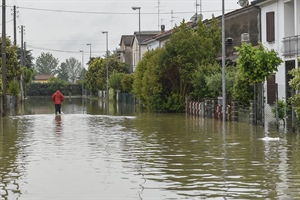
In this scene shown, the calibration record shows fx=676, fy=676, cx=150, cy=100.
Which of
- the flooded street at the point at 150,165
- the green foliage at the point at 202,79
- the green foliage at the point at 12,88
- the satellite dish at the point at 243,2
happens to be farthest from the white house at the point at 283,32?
the green foliage at the point at 12,88

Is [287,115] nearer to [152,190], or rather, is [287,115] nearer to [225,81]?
[225,81]

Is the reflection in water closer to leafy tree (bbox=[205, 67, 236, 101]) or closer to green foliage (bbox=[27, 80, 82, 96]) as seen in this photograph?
leafy tree (bbox=[205, 67, 236, 101])

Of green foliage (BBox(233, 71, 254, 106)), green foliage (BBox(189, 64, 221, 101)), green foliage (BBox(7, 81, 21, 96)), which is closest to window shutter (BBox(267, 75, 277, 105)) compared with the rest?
green foliage (BBox(233, 71, 254, 106))

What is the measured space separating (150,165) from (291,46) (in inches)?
871

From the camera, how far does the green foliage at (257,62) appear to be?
29906 mm

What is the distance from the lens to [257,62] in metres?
29.8

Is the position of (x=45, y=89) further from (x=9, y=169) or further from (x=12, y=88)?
(x=9, y=169)

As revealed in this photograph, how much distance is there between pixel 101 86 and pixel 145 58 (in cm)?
6329

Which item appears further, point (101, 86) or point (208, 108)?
point (101, 86)

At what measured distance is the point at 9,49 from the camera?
60438 mm

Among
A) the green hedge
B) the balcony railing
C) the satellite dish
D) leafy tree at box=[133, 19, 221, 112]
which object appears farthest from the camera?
the green hedge

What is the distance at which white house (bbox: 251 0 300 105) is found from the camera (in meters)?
36.2

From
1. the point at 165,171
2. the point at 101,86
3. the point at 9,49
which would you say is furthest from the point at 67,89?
the point at 165,171

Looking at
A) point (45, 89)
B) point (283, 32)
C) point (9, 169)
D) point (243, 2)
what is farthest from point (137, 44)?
point (9, 169)
